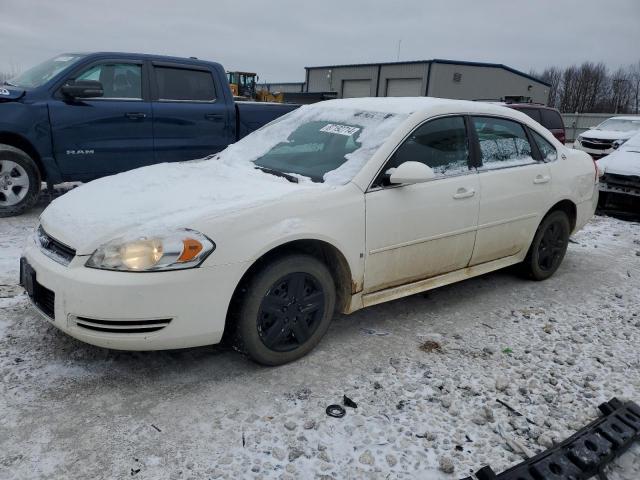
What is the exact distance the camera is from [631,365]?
342cm

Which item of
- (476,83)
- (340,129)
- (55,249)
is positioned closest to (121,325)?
(55,249)

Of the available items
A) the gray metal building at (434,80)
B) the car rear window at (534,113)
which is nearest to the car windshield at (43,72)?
A: the car rear window at (534,113)

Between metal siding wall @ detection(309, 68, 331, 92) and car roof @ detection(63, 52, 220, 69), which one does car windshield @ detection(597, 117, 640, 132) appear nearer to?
car roof @ detection(63, 52, 220, 69)

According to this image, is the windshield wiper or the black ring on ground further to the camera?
the windshield wiper

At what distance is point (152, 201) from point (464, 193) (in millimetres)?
2188

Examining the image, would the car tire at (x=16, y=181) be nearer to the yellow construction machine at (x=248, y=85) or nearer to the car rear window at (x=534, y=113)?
the car rear window at (x=534, y=113)

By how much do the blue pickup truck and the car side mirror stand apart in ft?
13.6

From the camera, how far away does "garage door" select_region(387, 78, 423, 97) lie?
1280 inches

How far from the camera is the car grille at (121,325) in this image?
2.60 metres

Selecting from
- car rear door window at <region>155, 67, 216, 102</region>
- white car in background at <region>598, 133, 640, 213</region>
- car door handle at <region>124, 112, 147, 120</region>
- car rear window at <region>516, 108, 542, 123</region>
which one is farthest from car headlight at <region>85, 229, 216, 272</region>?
car rear window at <region>516, 108, 542, 123</region>

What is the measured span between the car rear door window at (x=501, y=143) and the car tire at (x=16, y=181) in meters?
4.85

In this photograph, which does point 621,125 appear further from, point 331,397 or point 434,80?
point 434,80

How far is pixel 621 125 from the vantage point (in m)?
15.7

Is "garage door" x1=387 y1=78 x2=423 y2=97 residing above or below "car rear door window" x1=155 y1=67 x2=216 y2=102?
above
